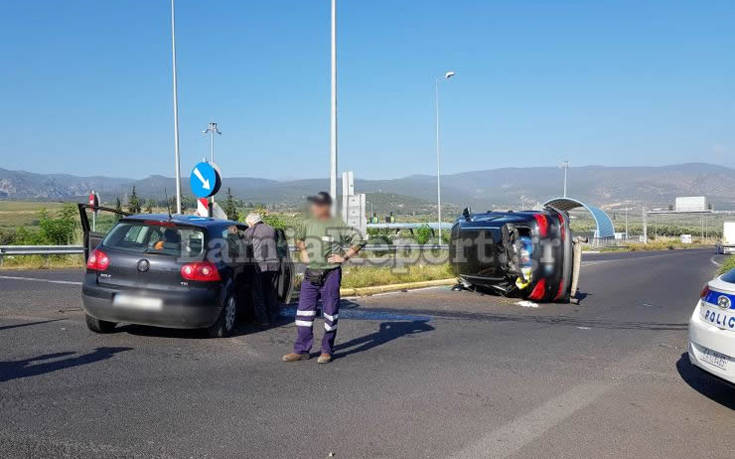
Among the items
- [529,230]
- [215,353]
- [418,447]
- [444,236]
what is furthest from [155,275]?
[444,236]

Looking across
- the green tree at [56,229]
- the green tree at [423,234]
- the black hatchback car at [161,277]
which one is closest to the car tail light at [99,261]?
the black hatchback car at [161,277]

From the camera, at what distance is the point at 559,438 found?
4.87m

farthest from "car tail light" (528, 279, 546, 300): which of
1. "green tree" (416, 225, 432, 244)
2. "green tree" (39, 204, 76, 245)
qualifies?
"green tree" (39, 204, 76, 245)

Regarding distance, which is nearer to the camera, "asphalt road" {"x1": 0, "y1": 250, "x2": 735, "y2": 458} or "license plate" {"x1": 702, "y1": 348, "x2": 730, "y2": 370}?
"asphalt road" {"x1": 0, "y1": 250, "x2": 735, "y2": 458}

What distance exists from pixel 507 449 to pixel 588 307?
30.3 ft

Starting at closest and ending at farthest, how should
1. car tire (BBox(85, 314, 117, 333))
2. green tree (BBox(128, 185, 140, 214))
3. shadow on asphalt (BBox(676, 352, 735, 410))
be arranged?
1. shadow on asphalt (BBox(676, 352, 735, 410))
2. car tire (BBox(85, 314, 117, 333))
3. green tree (BBox(128, 185, 140, 214))

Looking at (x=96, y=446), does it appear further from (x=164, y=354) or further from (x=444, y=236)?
(x=444, y=236)

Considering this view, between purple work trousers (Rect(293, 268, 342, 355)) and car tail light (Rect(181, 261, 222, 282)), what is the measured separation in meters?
1.37

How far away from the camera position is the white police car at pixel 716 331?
18.2ft

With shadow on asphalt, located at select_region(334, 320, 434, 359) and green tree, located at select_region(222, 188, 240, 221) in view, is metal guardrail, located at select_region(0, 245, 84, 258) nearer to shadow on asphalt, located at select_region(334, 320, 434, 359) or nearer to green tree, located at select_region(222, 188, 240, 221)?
green tree, located at select_region(222, 188, 240, 221)

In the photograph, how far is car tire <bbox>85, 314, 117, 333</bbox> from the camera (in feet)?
26.5

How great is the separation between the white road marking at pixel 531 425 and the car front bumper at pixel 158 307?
4054mm

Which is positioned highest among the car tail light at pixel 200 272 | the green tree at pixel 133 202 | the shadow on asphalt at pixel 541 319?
the green tree at pixel 133 202

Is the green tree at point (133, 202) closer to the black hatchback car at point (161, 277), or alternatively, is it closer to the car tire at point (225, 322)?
the black hatchback car at point (161, 277)
